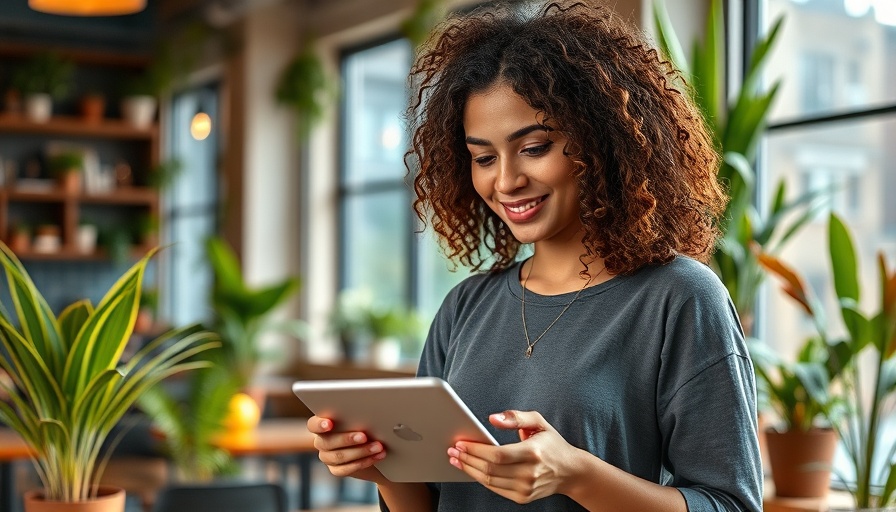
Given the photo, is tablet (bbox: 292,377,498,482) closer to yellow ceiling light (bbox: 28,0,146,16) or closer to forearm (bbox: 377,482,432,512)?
forearm (bbox: 377,482,432,512)

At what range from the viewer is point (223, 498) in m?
3.20

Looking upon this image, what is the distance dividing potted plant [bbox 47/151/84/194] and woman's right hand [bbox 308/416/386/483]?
725 centimetres

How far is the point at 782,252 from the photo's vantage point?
4.37 meters

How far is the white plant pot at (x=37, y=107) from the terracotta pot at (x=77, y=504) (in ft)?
20.3

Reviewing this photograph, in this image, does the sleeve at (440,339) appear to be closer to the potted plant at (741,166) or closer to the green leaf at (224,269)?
the potted plant at (741,166)

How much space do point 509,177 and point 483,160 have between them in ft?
0.26

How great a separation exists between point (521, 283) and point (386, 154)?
5.48m

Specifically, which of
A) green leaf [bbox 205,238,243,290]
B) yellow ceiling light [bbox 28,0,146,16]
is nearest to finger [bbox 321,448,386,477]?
yellow ceiling light [bbox 28,0,146,16]

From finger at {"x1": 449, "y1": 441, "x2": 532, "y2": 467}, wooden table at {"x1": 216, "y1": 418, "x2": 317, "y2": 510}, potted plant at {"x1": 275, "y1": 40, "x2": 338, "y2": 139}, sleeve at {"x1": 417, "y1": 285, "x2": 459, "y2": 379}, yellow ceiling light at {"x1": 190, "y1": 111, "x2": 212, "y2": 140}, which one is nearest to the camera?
finger at {"x1": 449, "y1": 441, "x2": 532, "y2": 467}

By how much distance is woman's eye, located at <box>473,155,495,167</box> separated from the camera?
1616mm

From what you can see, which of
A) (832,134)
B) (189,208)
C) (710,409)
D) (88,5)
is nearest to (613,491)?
(710,409)

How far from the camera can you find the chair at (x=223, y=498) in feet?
10.3

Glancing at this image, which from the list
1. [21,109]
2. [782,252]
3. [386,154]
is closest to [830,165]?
[782,252]

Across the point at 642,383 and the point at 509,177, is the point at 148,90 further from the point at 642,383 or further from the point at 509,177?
the point at 642,383
